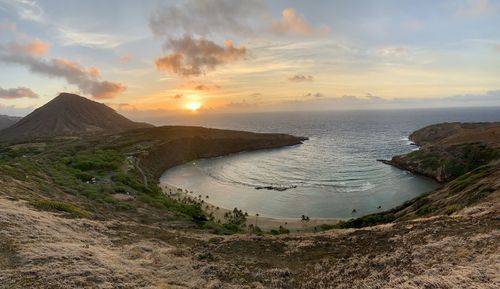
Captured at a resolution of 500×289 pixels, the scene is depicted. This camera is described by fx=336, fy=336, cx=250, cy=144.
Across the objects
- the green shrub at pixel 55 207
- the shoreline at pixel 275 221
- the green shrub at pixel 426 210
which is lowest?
the shoreline at pixel 275 221

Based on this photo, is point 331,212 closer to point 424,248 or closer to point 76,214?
point 424,248

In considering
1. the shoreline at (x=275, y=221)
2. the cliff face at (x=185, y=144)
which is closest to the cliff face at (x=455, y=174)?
the shoreline at (x=275, y=221)

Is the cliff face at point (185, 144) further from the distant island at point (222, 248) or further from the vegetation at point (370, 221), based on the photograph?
the vegetation at point (370, 221)

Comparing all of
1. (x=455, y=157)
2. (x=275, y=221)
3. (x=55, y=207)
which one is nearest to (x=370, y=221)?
(x=275, y=221)

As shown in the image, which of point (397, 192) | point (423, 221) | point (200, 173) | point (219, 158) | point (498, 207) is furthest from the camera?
point (219, 158)

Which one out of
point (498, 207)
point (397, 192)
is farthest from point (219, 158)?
point (498, 207)

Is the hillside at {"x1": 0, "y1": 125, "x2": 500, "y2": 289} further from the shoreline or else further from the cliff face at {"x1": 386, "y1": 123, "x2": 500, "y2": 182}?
the cliff face at {"x1": 386, "y1": 123, "x2": 500, "y2": 182}

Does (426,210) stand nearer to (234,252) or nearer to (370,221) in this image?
Answer: (370,221)

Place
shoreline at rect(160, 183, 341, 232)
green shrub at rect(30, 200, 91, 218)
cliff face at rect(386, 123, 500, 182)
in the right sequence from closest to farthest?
green shrub at rect(30, 200, 91, 218), shoreline at rect(160, 183, 341, 232), cliff face at rect(386, 123, 500, 182)

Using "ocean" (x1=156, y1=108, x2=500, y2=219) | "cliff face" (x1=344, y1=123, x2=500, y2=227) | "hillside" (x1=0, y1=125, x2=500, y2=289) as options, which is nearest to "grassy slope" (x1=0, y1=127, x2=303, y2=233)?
"hillside" (x1=0, y1=125, x2=500, y2=289)

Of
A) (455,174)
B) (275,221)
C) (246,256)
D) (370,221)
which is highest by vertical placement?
(246,256)

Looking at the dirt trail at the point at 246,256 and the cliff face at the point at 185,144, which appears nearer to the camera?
the dirt trail at the point at 246,256
